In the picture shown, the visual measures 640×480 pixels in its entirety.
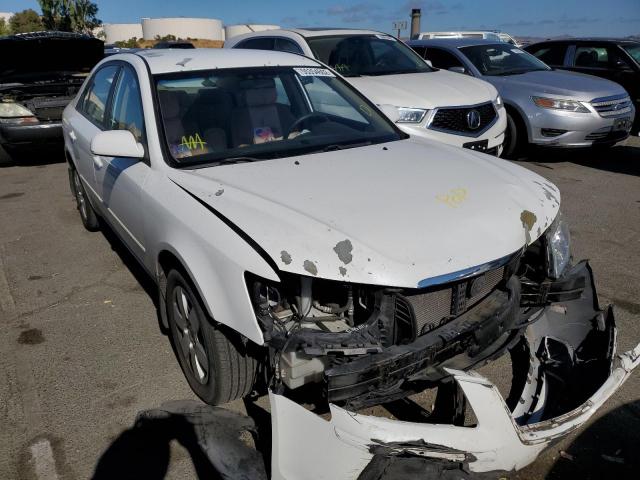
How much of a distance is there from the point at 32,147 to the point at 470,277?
281 inches

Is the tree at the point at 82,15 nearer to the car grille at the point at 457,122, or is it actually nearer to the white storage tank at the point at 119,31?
the white storage tank at the point at 119,31

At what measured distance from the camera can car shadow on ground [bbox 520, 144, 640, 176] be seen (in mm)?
7254

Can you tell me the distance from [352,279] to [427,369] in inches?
19.6

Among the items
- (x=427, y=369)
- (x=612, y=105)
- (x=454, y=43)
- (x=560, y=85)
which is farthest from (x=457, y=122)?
(x=427, y=369)

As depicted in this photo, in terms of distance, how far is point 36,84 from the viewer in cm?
744

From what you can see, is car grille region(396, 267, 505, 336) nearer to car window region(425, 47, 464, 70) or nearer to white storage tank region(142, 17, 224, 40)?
car window region(425, 47, 464, 70)

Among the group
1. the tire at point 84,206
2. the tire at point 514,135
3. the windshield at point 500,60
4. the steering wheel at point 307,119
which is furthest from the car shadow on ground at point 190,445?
the windshield at point 500,60

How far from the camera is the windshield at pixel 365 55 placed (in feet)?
22.2

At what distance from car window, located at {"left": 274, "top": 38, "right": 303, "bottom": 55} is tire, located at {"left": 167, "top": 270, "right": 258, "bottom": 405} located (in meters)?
4.94

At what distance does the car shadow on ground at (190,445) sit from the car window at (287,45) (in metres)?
5.34

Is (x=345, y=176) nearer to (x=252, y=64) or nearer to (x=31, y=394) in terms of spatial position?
(x=252, y=64)

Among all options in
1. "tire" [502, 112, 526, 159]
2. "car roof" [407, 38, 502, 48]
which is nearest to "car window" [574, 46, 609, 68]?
"car roof" [407, 38, 502, 48]

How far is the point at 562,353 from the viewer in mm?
2627

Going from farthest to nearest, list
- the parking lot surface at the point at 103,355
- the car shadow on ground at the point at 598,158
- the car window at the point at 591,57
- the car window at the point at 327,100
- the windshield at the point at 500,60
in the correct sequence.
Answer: the car window at the point at 591,57
the windshield at the point at 500,60
the car shadow on ground at the point at 598,158
the car window at the point at 327,100
the parking lot surface at the point at 103,355
